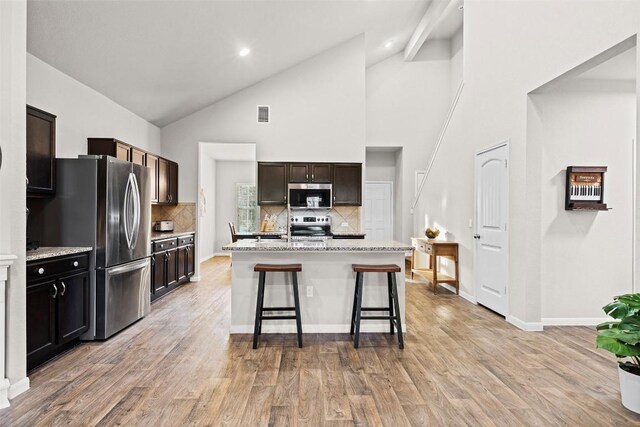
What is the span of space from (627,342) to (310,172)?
5184 millimetres

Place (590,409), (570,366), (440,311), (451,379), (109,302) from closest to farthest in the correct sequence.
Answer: (590,409)
(451,379)
(570,366)
(109,302)
(440,311)

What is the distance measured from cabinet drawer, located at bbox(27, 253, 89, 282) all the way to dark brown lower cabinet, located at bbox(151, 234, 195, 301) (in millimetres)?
1525

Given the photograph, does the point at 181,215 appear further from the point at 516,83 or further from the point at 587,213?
the point at 587,213

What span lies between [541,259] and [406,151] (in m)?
5.40

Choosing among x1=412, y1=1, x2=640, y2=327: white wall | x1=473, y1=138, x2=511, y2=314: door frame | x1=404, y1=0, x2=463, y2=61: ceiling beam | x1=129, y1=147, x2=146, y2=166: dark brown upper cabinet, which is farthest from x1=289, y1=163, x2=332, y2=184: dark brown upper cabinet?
x1=404, y1=0, x2=463, y2=61: ceiling beam

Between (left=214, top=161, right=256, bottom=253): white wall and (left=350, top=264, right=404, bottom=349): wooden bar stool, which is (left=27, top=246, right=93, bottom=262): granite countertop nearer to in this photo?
(left=350, top=264, right=404, bottom=349): wooden bar stool

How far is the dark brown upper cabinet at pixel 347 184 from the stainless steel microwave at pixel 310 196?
208mm

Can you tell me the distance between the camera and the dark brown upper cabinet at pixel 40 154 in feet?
10.3

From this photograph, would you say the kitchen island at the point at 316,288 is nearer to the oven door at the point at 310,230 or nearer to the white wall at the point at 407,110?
the oven door at the point at 310,230

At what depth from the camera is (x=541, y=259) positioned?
4.00 m

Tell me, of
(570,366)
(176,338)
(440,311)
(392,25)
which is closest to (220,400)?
(176,338)

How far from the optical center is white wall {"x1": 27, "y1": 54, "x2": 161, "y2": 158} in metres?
3.76

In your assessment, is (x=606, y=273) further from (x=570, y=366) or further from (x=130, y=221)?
(x=130, y=221)

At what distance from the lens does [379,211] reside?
9688 mm
